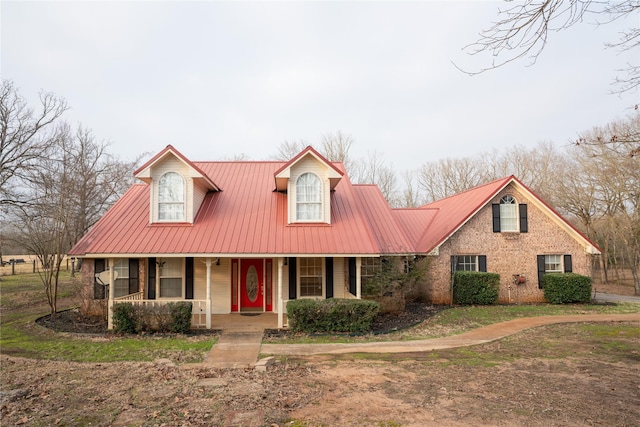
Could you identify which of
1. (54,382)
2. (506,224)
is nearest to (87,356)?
(54,382)

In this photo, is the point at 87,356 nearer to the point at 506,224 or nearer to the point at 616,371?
the point at 616,371

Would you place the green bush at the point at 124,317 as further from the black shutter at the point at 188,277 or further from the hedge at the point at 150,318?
the black shutter at the point at 188,277

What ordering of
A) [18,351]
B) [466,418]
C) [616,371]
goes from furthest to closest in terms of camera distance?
1. [18,351]
2. [616,371]
3. [466,418]

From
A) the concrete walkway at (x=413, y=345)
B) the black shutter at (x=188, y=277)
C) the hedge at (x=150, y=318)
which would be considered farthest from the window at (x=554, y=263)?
the hedge at (x=150, y=318)

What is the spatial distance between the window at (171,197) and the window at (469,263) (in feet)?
40.5

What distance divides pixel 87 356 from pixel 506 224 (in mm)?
17344

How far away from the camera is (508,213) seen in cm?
1762

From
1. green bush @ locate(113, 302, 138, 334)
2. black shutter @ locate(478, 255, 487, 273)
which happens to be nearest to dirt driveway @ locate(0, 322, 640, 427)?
green bush @ locate(113, 302, 138, 334)

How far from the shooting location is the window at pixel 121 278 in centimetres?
1388

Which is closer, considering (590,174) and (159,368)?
(159,368)

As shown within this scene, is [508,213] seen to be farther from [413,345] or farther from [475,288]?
[413,345]

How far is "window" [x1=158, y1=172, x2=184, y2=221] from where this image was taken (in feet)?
45.6

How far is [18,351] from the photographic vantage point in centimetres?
977

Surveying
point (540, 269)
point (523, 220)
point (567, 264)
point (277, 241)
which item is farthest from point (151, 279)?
point (567, 264)
